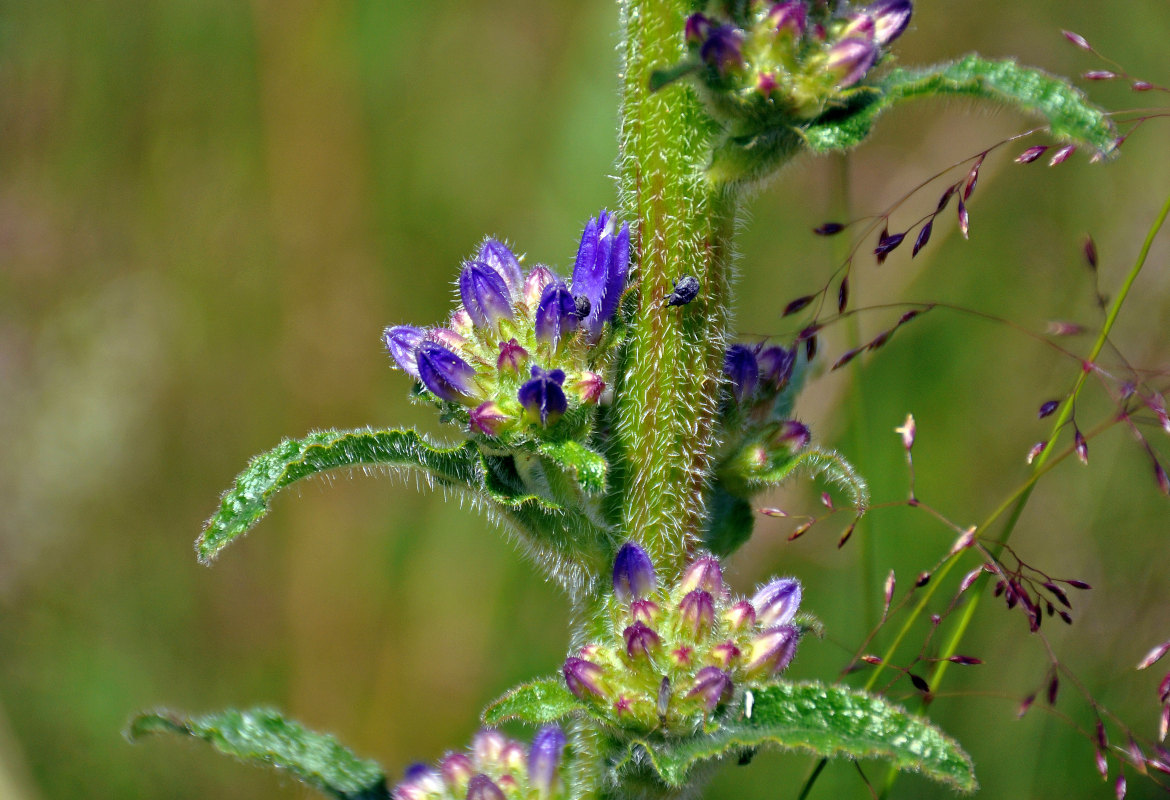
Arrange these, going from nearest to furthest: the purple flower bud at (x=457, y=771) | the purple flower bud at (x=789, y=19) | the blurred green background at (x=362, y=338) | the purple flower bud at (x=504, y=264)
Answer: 1. the purple flower bud at (x=789, y=19)
2. the purple flower bud at (x=504, y=264)
3. the purple flower bud at (x=457, y=771)
4. the blurred green background at (x=362, y=338)

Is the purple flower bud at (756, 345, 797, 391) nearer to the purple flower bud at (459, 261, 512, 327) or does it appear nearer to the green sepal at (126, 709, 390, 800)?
the purple flower bud at (459, 261, 512, 327)

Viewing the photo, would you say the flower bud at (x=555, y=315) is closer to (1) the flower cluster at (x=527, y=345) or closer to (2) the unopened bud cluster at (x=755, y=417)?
(1) the flower cluster at (x=527, y=345)

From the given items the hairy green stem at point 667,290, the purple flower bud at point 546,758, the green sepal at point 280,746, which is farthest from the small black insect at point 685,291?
the green sepal at point 280,746

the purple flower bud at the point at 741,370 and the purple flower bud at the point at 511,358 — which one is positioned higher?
the purple flower bud at the point at 511,358

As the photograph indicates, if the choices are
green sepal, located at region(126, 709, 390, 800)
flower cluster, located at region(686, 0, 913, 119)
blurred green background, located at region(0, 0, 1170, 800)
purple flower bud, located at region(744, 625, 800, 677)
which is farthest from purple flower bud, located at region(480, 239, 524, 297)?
blurred green background, located at region(0, 0, 1170, 800)

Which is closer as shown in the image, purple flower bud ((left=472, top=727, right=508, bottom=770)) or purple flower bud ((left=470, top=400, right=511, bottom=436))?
purple flower bud ((left=470, top=400, right=511, bottom=436))

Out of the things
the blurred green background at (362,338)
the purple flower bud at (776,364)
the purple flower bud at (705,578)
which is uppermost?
the blurred green background at (362,338)
